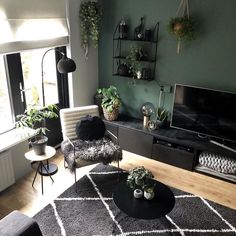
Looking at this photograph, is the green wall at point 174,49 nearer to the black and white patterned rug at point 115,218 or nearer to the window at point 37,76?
the window at point 37,76

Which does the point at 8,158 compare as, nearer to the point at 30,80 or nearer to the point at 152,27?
the point at 30,80

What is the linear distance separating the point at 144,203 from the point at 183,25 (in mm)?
2172

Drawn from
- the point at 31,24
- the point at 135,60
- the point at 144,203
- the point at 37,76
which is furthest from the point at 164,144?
the point at 31,24

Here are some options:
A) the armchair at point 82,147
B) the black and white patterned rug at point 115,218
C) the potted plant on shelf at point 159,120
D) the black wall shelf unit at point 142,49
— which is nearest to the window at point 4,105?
the armchair at point 82,147

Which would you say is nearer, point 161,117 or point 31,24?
point 31,24

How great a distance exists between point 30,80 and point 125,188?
1937mm

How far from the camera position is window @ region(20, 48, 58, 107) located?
321 cm

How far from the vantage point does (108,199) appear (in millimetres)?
2865

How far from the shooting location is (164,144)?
Result: 356 cm

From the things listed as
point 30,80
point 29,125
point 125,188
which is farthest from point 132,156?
point 30,80

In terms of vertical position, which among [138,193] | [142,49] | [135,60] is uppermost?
[142,49]

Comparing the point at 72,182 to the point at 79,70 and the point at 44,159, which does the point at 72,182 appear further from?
the point at 79,70

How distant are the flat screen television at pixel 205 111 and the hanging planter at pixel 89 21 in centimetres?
145

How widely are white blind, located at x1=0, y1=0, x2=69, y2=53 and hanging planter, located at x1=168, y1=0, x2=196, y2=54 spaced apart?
4.68ft
